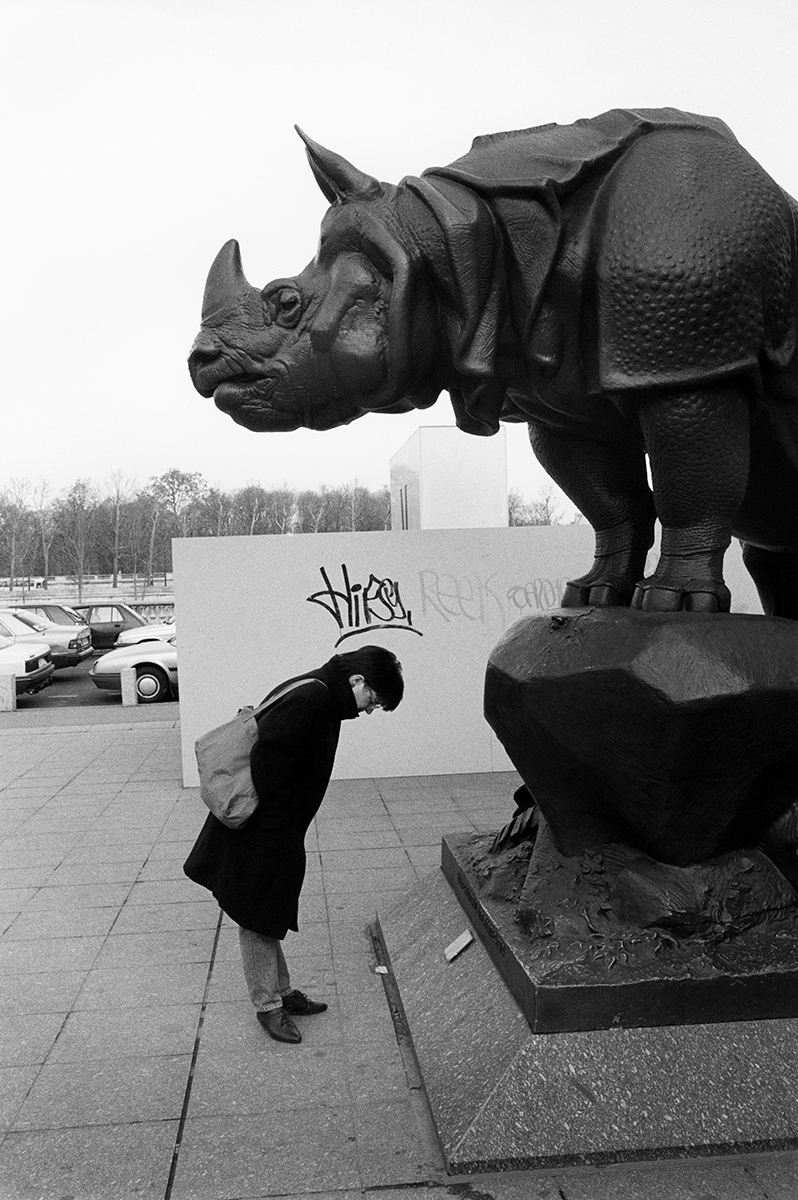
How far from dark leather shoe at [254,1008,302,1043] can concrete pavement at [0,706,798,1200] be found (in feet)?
0.14

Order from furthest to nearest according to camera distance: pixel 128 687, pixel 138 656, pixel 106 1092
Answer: pixel 138 656 < pixel 128 687 < pixel 106 1092

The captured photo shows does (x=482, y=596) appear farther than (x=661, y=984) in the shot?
Yes

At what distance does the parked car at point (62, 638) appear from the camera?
63.0 feet

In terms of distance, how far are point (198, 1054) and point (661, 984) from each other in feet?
5.09

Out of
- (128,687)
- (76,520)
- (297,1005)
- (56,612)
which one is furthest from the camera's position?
(76,520)

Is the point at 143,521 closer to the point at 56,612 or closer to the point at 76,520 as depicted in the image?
the point at 76,520

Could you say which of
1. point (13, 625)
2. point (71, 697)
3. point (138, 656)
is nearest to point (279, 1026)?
point (138, 656)

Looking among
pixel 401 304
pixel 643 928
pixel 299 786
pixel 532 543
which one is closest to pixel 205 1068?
pixel 299 786

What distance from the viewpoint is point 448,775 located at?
26.7 feet

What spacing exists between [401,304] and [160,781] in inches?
240

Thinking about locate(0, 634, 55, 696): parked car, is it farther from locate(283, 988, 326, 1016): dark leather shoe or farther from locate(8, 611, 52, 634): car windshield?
locate(283, 988, 326, 1016): dark leather shoe

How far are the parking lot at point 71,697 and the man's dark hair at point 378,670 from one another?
10.8m

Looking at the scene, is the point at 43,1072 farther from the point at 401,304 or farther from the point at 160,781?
the point at 160,781

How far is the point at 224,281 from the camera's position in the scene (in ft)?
8.88
